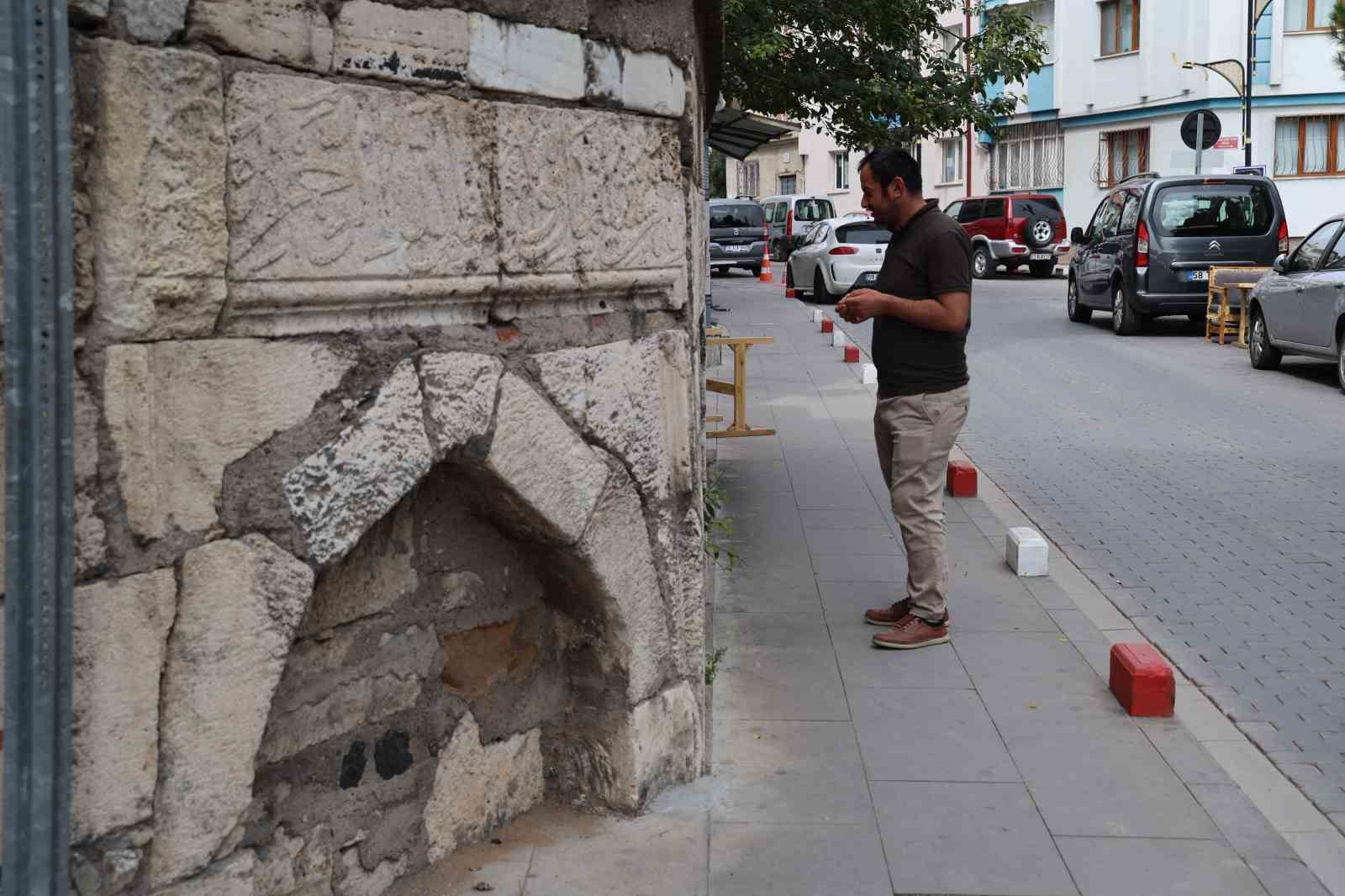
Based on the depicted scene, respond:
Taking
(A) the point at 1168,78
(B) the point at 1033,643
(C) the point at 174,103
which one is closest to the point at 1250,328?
→ (B) the point at 1033,643

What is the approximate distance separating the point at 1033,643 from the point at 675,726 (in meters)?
2.19

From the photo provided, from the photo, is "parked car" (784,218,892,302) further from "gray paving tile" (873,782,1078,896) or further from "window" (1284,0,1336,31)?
"gray paving tile" (873,782,1078,896)

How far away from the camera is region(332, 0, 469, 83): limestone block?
3.00 m

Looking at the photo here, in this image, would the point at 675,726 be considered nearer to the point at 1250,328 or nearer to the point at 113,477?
the point at 113,477

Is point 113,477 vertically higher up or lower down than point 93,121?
lower down

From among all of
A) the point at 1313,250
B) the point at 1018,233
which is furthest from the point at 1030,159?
the point at 1313,250

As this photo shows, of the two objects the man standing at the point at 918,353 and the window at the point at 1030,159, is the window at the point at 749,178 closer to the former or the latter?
the window at the point at 1030,159

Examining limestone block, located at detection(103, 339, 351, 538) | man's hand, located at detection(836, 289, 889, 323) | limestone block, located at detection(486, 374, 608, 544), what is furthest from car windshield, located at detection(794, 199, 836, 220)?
limestone block, located at detection(103, 339, 351, 538)

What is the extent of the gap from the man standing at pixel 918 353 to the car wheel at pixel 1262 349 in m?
10.2

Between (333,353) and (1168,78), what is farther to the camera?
(1168,78)

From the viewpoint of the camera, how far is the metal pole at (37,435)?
2232mm

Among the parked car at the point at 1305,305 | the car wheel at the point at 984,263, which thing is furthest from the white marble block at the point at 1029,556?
the car wheel at the point at 984,263

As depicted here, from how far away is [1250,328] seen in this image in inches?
597

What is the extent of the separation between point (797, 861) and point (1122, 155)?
34278mm
